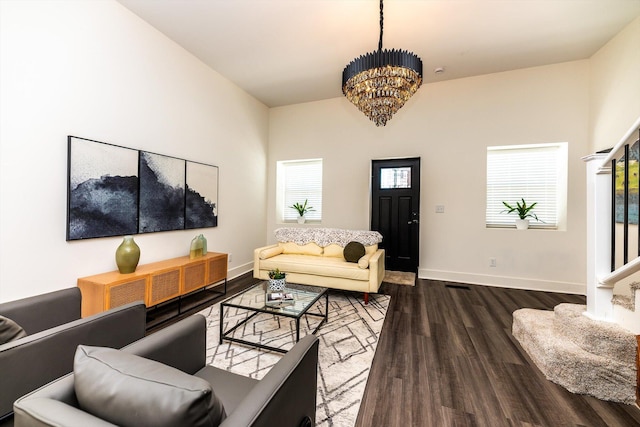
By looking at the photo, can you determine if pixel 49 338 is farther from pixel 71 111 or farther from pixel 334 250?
pixel 334 250

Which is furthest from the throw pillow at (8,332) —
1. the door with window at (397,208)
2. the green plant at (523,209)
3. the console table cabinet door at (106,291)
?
the green plant at (523,209)

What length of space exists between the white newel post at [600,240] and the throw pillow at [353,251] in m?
2.21

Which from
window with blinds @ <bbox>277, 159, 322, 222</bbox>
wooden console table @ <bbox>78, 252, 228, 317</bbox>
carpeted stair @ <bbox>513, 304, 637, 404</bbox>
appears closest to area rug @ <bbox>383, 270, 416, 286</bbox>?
window with blinds @ <bbox>277, 159, 322, 222</bbox>

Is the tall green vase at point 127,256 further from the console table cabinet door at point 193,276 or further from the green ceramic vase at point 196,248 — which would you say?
Answer: the green ceramic vase at point 196,248

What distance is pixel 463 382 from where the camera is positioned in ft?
6.07

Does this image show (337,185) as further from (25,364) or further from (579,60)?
(25,364)

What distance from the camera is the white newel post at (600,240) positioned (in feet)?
6.42

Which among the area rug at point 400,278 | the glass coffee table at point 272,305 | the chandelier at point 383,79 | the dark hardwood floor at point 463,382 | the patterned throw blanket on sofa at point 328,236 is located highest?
the chandelier at point 383,79

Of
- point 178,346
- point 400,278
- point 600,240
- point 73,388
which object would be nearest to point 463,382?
point 600,240

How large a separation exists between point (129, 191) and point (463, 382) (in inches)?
139

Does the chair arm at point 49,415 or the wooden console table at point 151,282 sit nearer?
the chair arm at point 49,415

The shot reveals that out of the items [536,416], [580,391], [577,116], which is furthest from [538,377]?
[577,116]

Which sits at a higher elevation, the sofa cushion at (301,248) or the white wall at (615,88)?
the white wall at (615,88)

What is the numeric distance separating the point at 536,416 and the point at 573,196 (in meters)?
3.50
